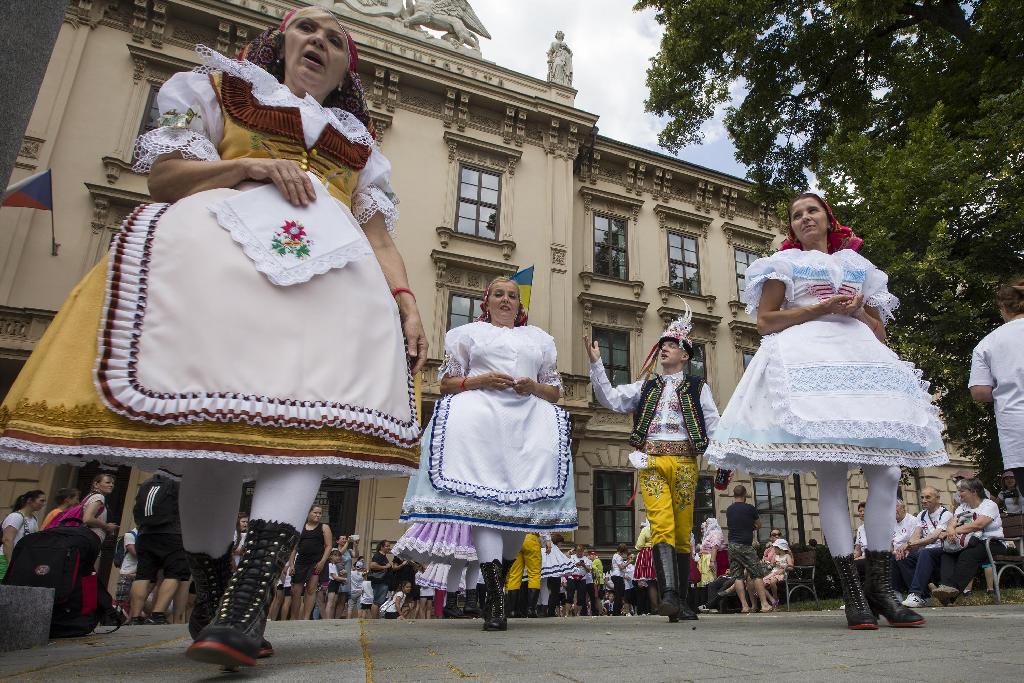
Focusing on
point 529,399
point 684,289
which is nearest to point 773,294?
point 529,399

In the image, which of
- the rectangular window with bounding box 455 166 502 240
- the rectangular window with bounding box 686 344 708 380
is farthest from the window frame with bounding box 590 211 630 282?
the rectangular window with bounding box 455 166 502 240

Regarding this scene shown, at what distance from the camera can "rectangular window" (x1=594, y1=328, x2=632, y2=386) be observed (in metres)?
19.5

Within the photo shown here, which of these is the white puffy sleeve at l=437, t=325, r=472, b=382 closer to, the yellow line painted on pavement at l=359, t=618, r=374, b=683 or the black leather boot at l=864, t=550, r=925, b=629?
the yellow line painted on pavement at l=359, t=618, r=374, b=683

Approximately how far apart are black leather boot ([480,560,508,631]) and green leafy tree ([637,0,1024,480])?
27.9 ft

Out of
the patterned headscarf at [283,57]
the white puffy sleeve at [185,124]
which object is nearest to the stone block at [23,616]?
the white puffy sleeve at [185,124]

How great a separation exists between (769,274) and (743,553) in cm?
860

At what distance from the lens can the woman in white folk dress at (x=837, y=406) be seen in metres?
3.11

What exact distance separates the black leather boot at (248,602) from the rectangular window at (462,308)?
15331 millimetres

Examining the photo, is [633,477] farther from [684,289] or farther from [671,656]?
[671,656]

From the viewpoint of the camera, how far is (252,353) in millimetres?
1812

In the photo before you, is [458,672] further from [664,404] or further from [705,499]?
[705,499]

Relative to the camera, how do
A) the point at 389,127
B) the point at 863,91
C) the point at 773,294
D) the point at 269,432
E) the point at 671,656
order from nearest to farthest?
the point at 269,432, the point at 671,656, the point at 773,294, the point at 863,91, the point at 389,127

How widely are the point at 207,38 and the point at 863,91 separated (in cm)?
1475

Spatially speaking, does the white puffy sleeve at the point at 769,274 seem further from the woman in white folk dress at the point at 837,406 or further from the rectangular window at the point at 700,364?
the rectangular window at the point at 700,364
